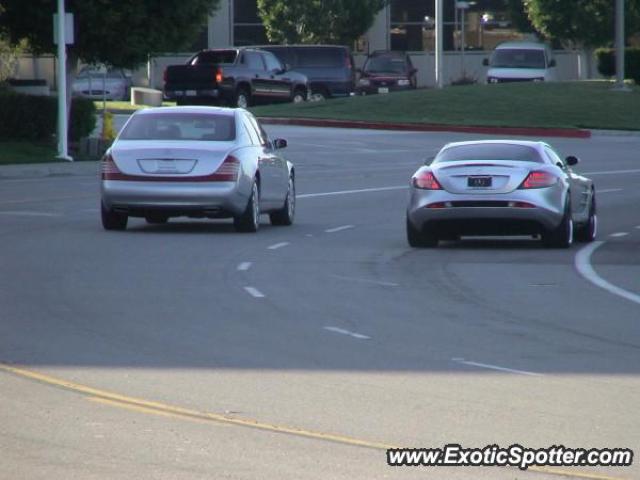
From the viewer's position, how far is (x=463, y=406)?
30.1 ft

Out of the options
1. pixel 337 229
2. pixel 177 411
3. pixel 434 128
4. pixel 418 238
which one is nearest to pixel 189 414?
pixel 177 411

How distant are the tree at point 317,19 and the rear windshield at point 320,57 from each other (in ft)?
32.5

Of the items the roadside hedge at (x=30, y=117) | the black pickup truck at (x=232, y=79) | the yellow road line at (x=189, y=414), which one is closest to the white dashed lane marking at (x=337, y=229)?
the yellow road line at (x=189, y=414)

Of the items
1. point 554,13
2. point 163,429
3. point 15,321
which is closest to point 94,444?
point 163,429

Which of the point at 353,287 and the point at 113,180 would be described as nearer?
the point at 353,287

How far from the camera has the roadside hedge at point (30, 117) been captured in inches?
1363

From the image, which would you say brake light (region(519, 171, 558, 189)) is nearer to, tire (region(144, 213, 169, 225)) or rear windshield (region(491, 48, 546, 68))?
tire (region(144, 213, 169, 225))

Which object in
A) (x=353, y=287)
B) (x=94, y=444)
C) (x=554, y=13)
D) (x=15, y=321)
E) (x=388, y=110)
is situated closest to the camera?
(x=94, y=444)

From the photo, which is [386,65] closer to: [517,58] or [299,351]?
[517,58]

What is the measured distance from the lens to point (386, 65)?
62594mm

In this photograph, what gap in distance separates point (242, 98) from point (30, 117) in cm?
1592

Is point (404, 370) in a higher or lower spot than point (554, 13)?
lower

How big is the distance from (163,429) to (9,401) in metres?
1.24

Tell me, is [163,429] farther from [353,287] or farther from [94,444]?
[353,287]
